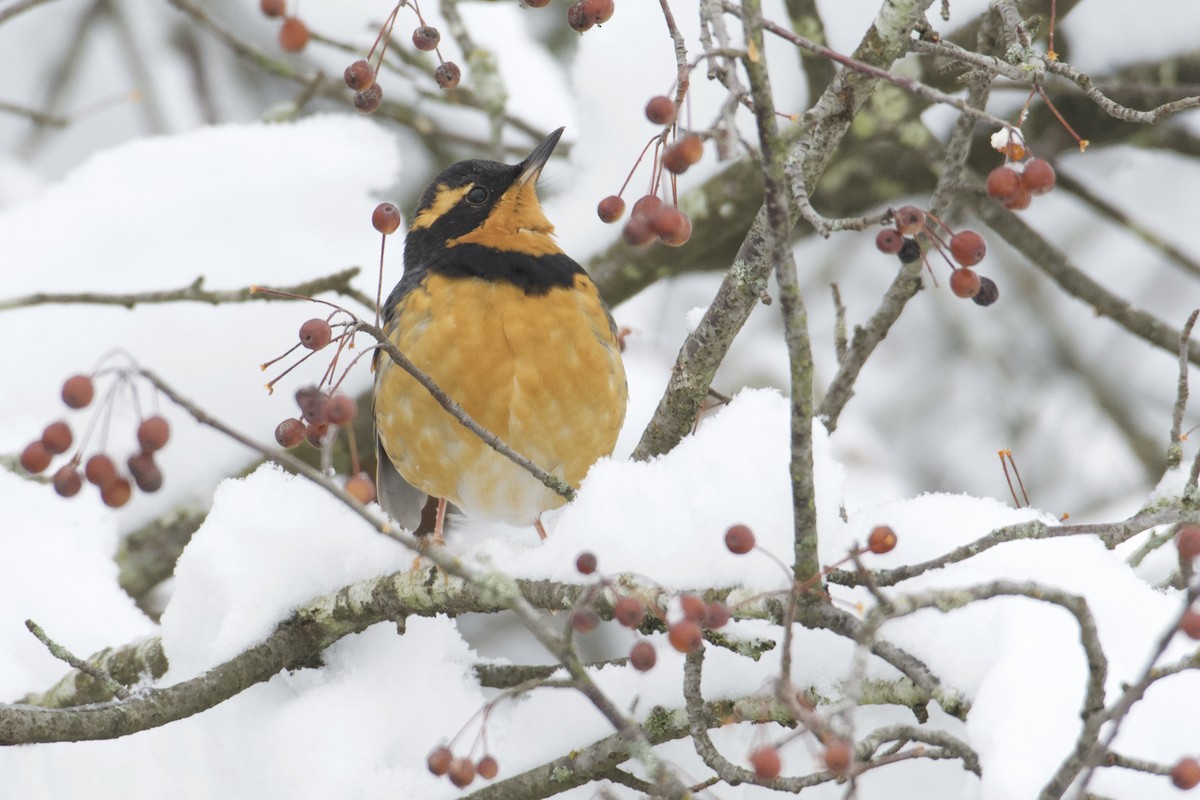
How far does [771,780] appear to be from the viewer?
2.07 m

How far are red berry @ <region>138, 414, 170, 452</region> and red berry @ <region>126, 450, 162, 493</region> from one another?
0.02 m

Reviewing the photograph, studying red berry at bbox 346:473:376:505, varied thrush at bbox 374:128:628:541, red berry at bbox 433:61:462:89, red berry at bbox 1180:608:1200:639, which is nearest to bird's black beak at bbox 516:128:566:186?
varied thrush at bbox 374:128:628:541

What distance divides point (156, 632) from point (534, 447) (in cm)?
134

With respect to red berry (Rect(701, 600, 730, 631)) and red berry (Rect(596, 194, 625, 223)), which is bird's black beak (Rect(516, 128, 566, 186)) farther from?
red berry (Rect(701, 600, 730, 631))

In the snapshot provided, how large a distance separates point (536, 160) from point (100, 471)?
8.92ft

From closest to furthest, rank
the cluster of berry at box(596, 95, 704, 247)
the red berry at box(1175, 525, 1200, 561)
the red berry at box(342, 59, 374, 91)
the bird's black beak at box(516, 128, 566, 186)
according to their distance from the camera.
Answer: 1. the red berry at box(1175, 525, 1200, 561)
2. the cluster of berry at box(596, 95, 704, 247)
3. the red berry at box(342, 59, 374, 91)
4. the bird's black beak at box(516, 128, 566, 186)

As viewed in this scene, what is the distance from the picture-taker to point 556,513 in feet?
15.8

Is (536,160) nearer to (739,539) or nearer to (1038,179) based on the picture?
(1038,179)

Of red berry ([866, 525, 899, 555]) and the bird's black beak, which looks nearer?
red berry ([866, 525, 899, 555])

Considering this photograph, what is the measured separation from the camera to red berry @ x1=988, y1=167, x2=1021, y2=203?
2.29m

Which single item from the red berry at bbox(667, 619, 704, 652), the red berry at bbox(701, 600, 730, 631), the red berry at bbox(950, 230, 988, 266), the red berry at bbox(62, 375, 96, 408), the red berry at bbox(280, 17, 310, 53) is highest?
the red berry at bbox(280, 17, 310, 53)

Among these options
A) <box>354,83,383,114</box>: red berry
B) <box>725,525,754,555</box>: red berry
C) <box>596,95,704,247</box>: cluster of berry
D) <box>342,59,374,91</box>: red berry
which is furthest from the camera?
<box>354,83,383,114</box>: red berry

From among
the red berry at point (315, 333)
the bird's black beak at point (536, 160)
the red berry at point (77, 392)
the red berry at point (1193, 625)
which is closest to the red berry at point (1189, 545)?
the red berry at point (1193, 625)

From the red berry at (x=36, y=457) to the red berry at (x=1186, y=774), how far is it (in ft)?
6.44
